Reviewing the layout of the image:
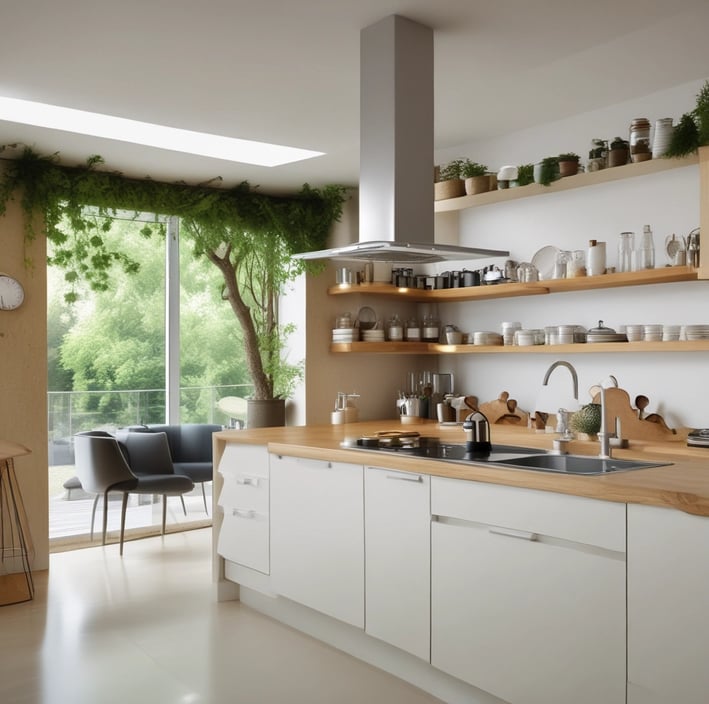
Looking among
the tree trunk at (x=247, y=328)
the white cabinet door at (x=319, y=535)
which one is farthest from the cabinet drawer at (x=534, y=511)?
the tree trunk at (x=247, y=328)

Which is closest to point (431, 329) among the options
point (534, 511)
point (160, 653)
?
point (160, 653)

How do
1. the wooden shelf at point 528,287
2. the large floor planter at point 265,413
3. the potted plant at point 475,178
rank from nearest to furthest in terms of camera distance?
the wooden shelf at point 528,287
the potted plant at point 475,178
the large floor planter at point 265,413

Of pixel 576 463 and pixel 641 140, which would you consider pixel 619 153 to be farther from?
pixel 576 463

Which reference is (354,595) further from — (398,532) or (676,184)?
(676,184)

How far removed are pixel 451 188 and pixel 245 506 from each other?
7.09 ft

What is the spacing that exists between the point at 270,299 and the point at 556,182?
2670 mm

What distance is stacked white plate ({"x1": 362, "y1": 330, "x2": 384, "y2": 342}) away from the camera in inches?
228

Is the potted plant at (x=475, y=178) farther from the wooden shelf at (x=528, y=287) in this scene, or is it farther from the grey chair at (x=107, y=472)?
the grey chair at (x=107, y=472)

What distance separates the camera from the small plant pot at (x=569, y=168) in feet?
14.2

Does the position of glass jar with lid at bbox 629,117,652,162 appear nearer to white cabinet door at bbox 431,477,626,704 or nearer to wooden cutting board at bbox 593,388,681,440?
wooden cutting board at bbox 593,388,681,440

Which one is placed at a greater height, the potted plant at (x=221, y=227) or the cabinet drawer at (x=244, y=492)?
the potted plant at (x=221, y=227)

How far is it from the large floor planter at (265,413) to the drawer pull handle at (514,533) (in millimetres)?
3316

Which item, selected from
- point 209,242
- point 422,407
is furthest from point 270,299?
point 422,407

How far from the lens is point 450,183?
473 centimetres
